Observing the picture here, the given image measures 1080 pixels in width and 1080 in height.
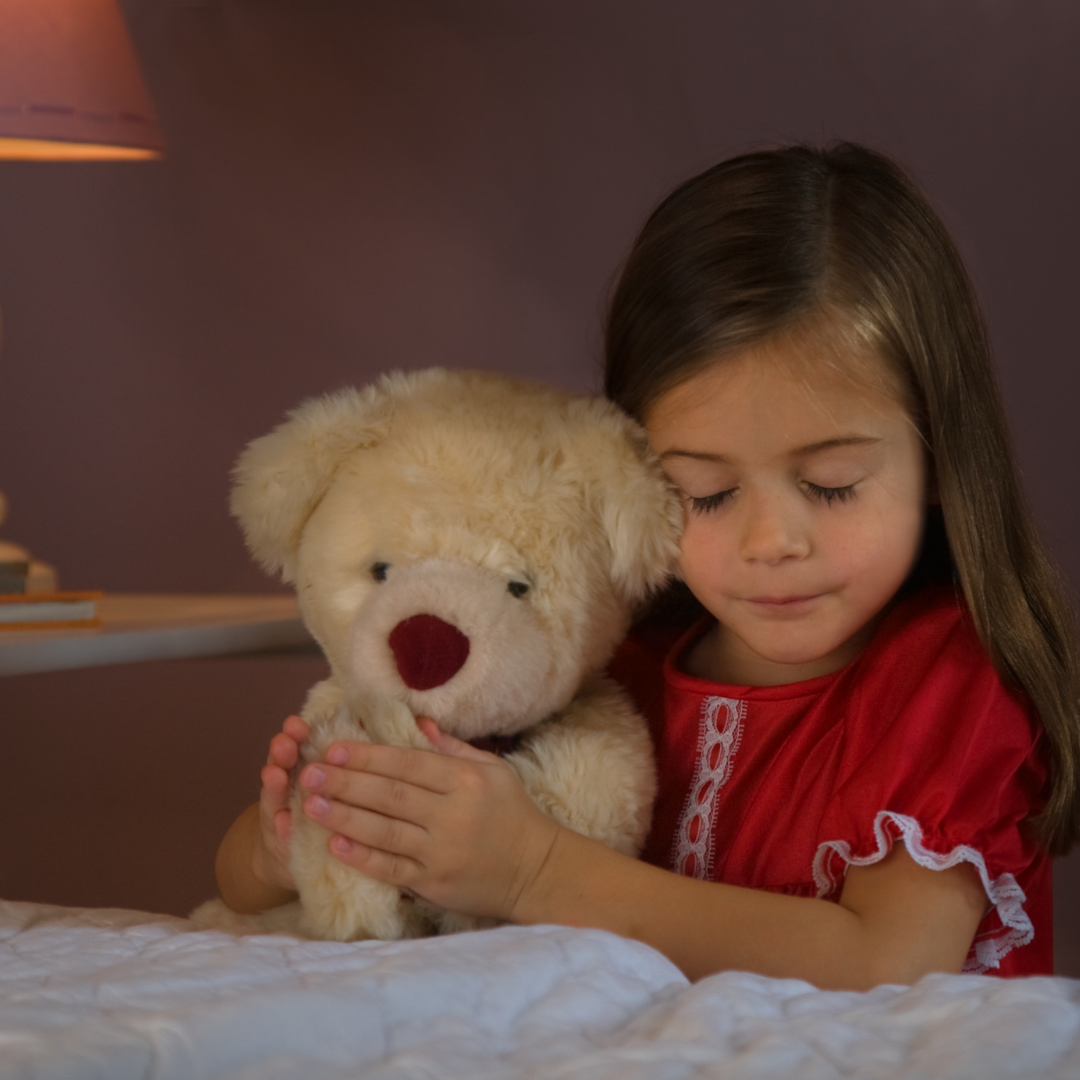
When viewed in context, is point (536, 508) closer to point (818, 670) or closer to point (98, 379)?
point (818, 670)

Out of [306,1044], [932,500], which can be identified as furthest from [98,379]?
[306,1044]

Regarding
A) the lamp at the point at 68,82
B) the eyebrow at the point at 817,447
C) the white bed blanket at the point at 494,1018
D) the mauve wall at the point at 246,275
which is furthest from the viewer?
the mauve wall at the point at 246,275

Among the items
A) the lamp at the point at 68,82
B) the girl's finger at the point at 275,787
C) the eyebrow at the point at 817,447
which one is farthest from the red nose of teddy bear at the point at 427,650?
the lamp at the point at 68,82

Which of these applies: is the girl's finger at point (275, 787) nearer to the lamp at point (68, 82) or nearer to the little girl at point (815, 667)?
the little girl at point (815, 667)

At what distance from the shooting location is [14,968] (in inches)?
22.2

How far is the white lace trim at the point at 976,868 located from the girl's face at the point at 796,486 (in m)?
0.14

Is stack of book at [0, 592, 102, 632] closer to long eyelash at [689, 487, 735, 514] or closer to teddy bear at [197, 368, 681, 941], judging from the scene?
teddy bear at [197, 368, 681, 941]

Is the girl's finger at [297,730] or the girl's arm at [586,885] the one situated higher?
the girl's finger at [297,730]

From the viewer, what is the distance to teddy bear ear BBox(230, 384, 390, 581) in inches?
31.3

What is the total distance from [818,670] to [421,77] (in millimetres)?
1167

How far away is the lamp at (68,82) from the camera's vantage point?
132cm

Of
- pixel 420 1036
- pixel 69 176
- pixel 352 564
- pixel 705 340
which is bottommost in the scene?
pixel 420 1036

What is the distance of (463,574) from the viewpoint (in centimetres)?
72

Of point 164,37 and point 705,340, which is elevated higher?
point 164,37
